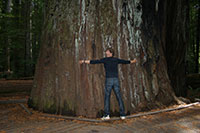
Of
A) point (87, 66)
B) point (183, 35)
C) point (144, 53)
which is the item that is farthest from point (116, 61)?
point (183, 35)

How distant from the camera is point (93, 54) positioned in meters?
4.77

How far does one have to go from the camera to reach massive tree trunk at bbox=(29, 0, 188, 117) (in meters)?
4.75

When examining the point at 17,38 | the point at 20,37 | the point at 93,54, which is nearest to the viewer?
the point at 93,54

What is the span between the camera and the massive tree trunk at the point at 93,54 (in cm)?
475

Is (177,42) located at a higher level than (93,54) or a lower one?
higher

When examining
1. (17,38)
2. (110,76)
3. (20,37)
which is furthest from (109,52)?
(17,38)

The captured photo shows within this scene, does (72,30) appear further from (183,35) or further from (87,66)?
(183,35)

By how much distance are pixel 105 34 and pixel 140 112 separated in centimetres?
227

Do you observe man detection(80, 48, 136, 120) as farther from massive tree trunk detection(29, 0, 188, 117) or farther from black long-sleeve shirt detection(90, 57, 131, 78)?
massive tree trunk detection(29, 0, 188, 117)

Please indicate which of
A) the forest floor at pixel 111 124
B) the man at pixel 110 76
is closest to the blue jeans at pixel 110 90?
the man at pixel 110 76

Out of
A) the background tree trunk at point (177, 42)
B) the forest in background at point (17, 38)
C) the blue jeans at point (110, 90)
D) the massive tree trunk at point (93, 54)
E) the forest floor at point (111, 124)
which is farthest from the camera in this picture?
the forest in background at point (17, 38)

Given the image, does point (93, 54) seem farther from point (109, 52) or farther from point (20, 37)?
point (20, 37)

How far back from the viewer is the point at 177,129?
143 inches

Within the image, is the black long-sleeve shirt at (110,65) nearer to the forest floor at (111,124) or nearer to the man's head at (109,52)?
the man's head at (109,52)
